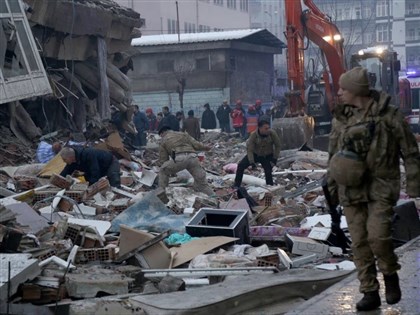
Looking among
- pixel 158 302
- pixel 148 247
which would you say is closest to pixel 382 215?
pixel 158 302

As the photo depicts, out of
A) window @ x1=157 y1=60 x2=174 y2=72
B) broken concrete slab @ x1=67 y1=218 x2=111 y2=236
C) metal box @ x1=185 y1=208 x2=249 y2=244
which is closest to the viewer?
metal box @ x1=185 y1=208 x2=249 y2=244

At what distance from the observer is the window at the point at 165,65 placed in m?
41.3

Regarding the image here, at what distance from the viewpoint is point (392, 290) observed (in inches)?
240

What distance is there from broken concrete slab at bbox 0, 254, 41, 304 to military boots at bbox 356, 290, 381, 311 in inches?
104

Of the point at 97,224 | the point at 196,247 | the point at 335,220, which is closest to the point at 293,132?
the point at 97,224

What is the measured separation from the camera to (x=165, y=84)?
Result: 41500 millimetres

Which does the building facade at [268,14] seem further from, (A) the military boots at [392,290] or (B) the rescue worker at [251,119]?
(A) the military boots at [392,290]

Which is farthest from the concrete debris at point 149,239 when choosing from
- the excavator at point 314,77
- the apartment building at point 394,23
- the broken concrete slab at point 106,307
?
the apartment building at point 394,23

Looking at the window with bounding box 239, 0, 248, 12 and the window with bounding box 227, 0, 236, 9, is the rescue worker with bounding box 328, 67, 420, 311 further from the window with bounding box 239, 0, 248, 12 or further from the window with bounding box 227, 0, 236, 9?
the window with bounding box 239, 0, 248, 12

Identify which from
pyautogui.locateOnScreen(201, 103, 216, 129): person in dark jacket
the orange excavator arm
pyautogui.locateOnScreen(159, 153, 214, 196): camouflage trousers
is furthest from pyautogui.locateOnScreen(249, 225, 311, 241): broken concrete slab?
pyautogui.locateOnScreen(201, 103, 216, 129): person in dark jacket

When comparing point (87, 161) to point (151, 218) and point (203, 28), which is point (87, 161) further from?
point (203, 28)

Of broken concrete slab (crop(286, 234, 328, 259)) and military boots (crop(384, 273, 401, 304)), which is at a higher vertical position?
military boots (crop(384, 273, 401, 304))

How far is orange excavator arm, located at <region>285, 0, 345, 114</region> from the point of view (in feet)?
74.6

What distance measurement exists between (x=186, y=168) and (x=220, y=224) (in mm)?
3850
